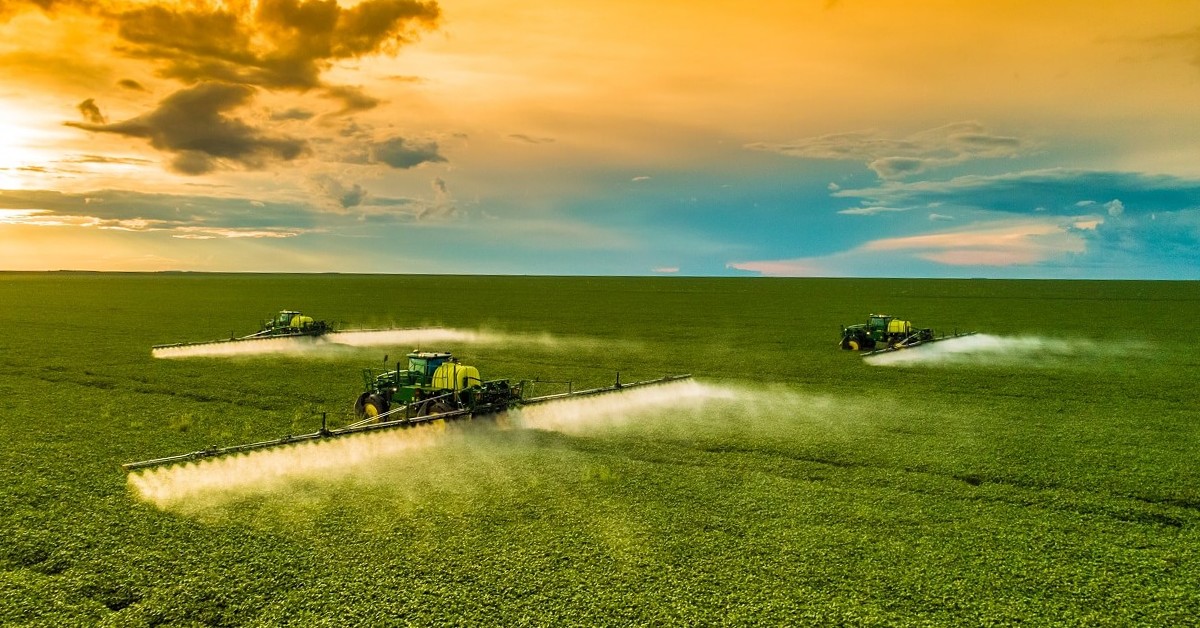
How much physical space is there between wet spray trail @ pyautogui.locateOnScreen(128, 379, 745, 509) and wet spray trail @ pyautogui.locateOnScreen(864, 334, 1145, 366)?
2371cm

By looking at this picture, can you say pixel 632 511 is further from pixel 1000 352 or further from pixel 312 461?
pixel 1000 352

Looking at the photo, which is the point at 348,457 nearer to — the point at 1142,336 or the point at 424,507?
the point at 424,507

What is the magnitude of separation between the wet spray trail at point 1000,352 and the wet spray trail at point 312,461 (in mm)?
23711

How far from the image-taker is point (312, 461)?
62.9 ft

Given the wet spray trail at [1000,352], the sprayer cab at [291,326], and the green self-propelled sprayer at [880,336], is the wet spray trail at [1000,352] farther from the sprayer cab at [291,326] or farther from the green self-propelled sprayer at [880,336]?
the sprayer cab at [291,326]

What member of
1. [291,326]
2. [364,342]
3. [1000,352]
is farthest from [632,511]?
[364,342]

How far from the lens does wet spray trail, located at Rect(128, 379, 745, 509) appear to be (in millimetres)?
17094

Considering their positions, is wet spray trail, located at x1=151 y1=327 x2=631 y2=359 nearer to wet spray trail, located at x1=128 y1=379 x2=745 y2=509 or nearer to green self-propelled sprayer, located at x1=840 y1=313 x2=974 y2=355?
green self-propelled sprayer, located at x1=840 y1=313 x2=974 y2=355

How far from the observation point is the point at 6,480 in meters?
18.3

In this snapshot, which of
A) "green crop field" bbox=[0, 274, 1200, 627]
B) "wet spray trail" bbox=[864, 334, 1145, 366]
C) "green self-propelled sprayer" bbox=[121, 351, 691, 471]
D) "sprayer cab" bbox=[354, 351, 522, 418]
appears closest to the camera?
"green crop field" bbox=[0, 274, 1200, 627]

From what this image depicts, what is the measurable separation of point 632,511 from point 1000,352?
41.8 metres

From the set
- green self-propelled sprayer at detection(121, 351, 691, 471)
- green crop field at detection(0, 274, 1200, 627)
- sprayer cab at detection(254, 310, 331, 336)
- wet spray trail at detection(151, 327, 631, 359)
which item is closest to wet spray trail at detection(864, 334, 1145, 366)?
green crop field at detection(0, 274, 1200, 627)

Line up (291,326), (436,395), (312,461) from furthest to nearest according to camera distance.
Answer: (291,326), (436,395), (312,461)

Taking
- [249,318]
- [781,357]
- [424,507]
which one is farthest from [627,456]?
[249,318]
